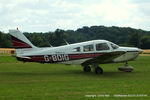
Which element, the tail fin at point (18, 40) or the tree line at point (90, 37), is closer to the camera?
the tail fin at point (18, 40)

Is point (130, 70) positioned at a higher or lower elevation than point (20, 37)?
lower

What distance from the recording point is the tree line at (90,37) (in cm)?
9267

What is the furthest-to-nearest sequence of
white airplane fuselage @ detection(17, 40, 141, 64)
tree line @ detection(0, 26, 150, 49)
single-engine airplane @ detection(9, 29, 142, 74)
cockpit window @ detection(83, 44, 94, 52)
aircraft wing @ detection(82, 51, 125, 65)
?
1. tree line @ detection(0, 26, 150, 49)
2. cockpit window @ detection(83, 44, 94, 52)
3. white airplane fuselage @ detection(17, 40, 141, 64)
4. single-engine airplane @ detection(9, 29, 142, 74)
5. aircraft wing @ detection(82, 51, 125, 65)

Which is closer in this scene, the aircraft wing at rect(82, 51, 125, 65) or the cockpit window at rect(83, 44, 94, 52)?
the aircraft wing at rect(82, 51, 125, 65)

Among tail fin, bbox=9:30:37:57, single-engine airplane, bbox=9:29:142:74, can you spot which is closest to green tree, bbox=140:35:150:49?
single-engine airplane, bbox=9:29:142:74

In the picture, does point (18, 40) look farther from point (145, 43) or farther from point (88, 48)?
point (145, 43)

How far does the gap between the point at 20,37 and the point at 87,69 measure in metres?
5.27

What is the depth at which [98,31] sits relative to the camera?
464ft

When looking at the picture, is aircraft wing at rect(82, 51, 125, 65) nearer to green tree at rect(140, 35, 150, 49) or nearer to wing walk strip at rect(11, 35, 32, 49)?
wing walk strip at rect(11, 35, 32, 49)

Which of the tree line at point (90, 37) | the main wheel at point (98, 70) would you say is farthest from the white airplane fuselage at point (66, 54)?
the tree line at point (90, 37)

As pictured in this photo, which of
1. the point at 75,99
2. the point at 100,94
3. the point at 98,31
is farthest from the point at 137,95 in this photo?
the point at 98,31

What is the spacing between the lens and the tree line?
9267cm

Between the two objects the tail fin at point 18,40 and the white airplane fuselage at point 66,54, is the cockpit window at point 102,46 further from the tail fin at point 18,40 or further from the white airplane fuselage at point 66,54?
the tail fin at point 18,40

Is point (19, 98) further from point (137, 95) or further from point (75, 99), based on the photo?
point (137, 95)
